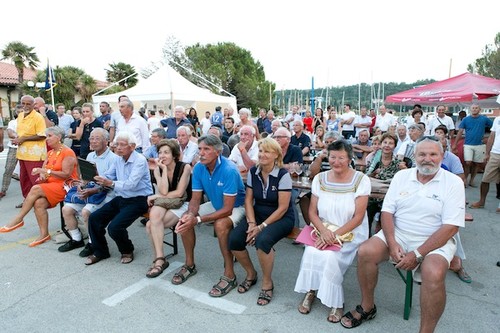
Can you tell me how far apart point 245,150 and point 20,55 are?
93.2 feet

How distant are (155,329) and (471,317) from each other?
101 inches

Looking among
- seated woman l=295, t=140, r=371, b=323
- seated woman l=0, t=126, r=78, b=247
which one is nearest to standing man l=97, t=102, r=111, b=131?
seated woman l=0, t=126, r=78, b=247

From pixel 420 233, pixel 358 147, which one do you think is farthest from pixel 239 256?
pixel 358 147

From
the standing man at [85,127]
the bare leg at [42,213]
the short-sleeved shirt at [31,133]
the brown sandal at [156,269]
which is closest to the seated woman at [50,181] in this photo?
the bare leg at [42,213]

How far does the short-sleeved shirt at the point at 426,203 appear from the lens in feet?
8.38

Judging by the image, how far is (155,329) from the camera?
2613 mm

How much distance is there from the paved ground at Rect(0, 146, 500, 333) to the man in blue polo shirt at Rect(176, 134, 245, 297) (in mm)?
130

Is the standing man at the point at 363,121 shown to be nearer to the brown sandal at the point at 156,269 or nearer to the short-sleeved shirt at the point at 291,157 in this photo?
the short-sleeved shirt at the point at 291,157

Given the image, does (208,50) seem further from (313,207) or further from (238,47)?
(313,207)

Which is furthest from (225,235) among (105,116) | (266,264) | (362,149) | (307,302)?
(105,116)

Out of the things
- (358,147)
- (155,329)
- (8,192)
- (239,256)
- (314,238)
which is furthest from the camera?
(8,192)

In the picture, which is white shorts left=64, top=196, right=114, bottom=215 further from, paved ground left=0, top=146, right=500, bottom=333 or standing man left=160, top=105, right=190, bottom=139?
standing man left=160, top=105, right=190, bottom=139

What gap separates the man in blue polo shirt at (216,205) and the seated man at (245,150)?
1.05 metres

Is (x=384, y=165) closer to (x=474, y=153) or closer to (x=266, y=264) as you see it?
(x=266, y=264)
